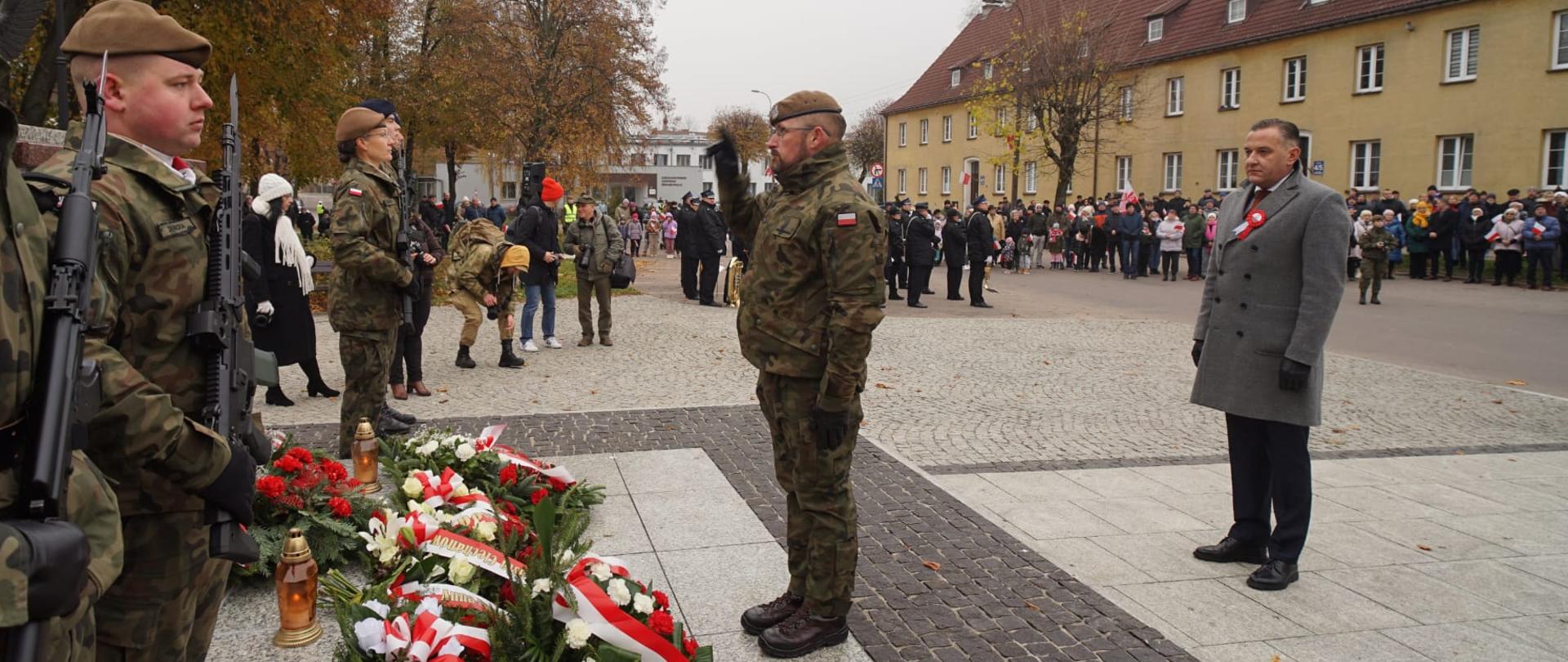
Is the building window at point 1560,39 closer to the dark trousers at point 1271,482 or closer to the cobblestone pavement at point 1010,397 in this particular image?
the cobblestone pavement at point 1010,397

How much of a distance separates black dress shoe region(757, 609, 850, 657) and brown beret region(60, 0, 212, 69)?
8.71 feet

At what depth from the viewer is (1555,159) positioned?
2855cm

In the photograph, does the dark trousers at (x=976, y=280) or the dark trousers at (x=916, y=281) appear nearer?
the dark trousers at (x=916, y=281)

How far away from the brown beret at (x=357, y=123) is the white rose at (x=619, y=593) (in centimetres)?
382

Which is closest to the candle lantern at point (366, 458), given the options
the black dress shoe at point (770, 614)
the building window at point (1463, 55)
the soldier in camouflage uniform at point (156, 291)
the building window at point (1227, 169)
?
the black dress shoe at point (770, 614)

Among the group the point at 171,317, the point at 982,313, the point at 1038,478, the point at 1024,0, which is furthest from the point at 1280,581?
the point at 1024,0

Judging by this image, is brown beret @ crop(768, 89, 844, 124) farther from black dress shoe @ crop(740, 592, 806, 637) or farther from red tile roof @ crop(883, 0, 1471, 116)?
red tile roof @ crop(883, 0, 1471, 116)

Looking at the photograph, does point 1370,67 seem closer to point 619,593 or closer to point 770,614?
point 770,614

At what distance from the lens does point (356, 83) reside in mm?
36156

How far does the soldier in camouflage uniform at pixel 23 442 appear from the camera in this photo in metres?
1.50

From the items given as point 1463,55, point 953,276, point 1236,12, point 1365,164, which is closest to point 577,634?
point 953,276

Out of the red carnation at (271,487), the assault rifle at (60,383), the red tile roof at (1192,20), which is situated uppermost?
the red tile roof at (1192,20)

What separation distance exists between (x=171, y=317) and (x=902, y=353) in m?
10.8

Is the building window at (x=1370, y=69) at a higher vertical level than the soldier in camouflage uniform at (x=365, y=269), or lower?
higher
